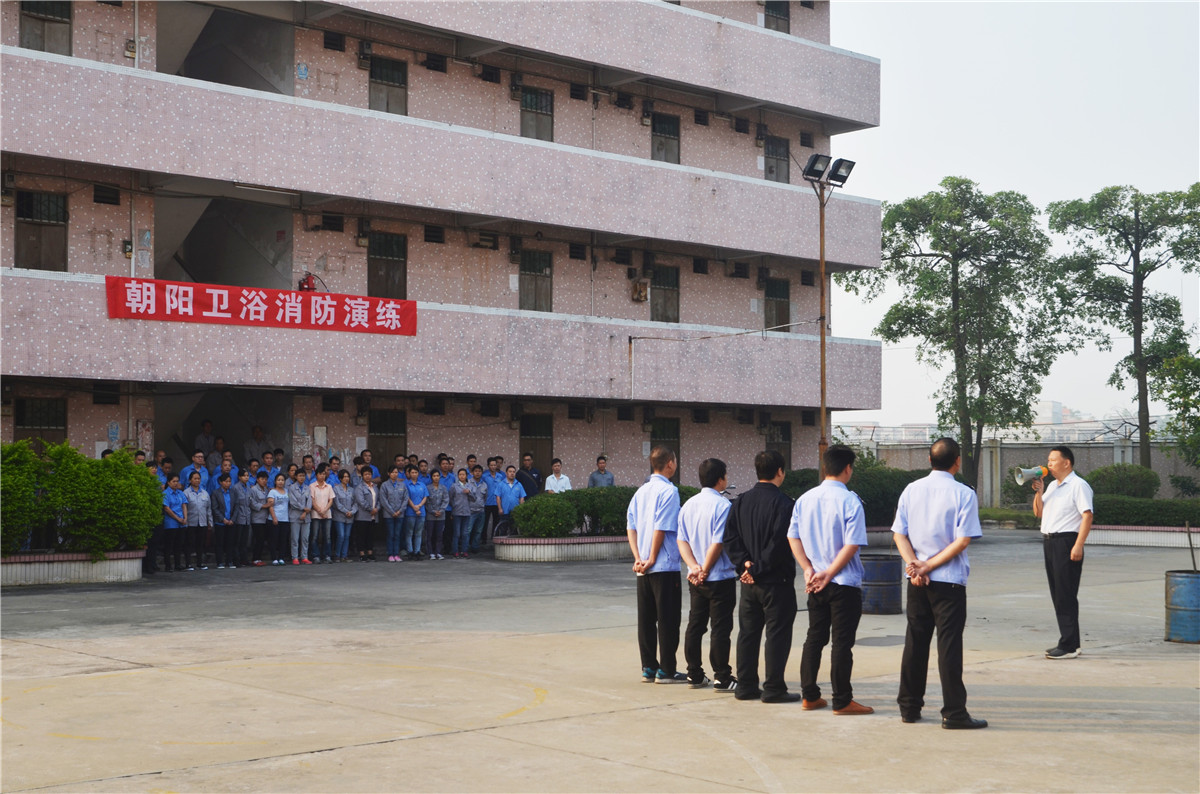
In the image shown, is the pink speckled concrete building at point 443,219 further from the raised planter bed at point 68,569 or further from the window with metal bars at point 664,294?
the raised planter bed at point 68,569

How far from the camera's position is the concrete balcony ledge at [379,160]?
20812mm

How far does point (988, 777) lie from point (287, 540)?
657 inches

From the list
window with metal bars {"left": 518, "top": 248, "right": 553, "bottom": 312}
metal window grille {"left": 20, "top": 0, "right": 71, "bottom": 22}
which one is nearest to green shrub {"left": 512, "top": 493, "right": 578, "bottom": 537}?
window with metal bars {"left": 518, "top": 248, "right": 553, "bottom": 312}

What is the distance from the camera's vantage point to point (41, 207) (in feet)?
71.9

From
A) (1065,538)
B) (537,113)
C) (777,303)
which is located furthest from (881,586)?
(777,303)

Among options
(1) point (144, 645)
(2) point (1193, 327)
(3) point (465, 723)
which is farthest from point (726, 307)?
(3) point (465, 723)

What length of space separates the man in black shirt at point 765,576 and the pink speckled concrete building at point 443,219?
14927 millimetres

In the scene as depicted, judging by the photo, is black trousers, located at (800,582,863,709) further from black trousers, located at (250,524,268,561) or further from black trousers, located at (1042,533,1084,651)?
black trousers, located at (250,524,268,561)

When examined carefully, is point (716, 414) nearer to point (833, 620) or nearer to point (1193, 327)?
point (1193, 327)

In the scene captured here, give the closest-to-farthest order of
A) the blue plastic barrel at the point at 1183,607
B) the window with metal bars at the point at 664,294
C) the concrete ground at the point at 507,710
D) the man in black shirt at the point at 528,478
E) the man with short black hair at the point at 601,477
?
the concrete ground at the point at 507,710
the blue plastic barrel at the point at 1183,607
the man in black shirt at the point at 528,478
the man with short black hair at the point at 601,477
the window with metal bars at the point at 664,294

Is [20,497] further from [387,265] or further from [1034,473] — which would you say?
[1034,473]

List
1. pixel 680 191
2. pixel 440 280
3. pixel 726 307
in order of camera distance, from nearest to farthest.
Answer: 1. pixel 440 280
2. pixel 680 191
3. pixel 726 307

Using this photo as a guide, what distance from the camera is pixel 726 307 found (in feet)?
104

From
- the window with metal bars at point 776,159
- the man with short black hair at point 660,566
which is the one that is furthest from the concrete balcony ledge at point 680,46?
the man with short black hair at point 660,566
